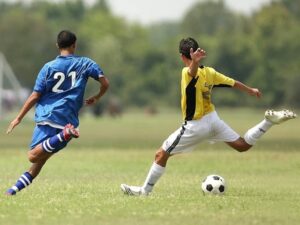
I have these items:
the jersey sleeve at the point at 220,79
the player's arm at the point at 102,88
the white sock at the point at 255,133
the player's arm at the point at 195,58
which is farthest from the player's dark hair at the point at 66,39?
the white sock at the point at 255,133

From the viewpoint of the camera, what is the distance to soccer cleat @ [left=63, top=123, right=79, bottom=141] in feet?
42.9

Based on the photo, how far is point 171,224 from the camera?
35.3 feet

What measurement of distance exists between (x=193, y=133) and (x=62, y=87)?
1852 mm

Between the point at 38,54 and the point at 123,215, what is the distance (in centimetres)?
11152

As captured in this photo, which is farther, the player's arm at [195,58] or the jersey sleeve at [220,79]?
the jersey sleeve at [220,79]

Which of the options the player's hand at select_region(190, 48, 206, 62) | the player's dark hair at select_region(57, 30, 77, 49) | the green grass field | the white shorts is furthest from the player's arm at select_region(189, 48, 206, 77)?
the green grass field

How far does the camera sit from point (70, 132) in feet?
42.9

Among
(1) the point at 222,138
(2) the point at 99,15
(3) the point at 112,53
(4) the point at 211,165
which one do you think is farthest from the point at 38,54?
(1) the point at 222,138

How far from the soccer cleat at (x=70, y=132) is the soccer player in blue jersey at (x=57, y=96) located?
19 centimetres

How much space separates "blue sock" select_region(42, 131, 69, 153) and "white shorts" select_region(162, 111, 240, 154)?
1.48m

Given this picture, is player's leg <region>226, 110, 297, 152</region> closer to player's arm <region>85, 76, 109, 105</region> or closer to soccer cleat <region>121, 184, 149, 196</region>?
soccer cleat <region>121, 184, 149, 196</region>

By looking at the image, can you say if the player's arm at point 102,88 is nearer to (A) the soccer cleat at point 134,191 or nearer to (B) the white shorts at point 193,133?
(B) the white shorts at point 193,133

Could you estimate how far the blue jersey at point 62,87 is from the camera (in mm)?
13453

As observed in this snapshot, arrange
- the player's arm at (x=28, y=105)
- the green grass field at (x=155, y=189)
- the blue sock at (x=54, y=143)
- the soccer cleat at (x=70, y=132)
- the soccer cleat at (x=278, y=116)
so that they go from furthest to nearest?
1. the soccer cleat at (x=278, y=116)
2. the player's arm at (x=28, y=105)
3. the blue sock at (x=54, y=143)
4. the soccer cleat at (x=70, y=132)
5. the green grass field at (x=155, y=189)
